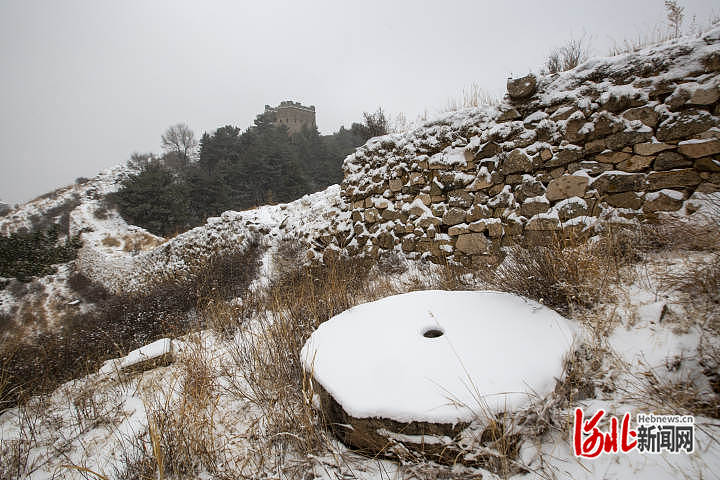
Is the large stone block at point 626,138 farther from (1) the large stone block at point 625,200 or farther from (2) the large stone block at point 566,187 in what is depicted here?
(1) the large stone block at point 625,200

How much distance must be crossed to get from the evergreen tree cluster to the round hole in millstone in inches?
415

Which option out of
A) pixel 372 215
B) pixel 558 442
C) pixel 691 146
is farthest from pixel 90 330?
pixel 691 146

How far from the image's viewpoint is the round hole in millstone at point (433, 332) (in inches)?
72.8

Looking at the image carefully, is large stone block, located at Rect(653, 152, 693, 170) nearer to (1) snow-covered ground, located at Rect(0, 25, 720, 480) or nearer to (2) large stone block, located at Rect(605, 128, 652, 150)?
(2) large stone block, located at Rect(605, 128, 652, 150)

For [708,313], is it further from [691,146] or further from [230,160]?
[230,160]

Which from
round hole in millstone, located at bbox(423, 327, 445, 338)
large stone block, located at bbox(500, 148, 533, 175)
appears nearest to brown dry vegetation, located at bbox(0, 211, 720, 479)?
round hole in millstone, located at bbox(423, 327, 445, 338)

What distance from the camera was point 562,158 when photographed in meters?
3.19

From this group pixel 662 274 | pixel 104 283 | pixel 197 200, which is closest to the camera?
pixel 662 274

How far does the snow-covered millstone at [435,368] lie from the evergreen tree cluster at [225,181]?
1048 centimetres

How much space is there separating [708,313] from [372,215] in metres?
3.98

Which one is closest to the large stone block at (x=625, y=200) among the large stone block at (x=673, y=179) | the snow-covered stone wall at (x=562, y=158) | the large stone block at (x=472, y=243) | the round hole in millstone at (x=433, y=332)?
the snow-covered stone wall at (x=562, y=158)

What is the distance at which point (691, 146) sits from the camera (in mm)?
2547

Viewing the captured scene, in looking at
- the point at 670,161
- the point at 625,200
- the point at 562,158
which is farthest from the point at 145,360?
the point at 670,161

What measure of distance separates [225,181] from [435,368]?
17699mm
